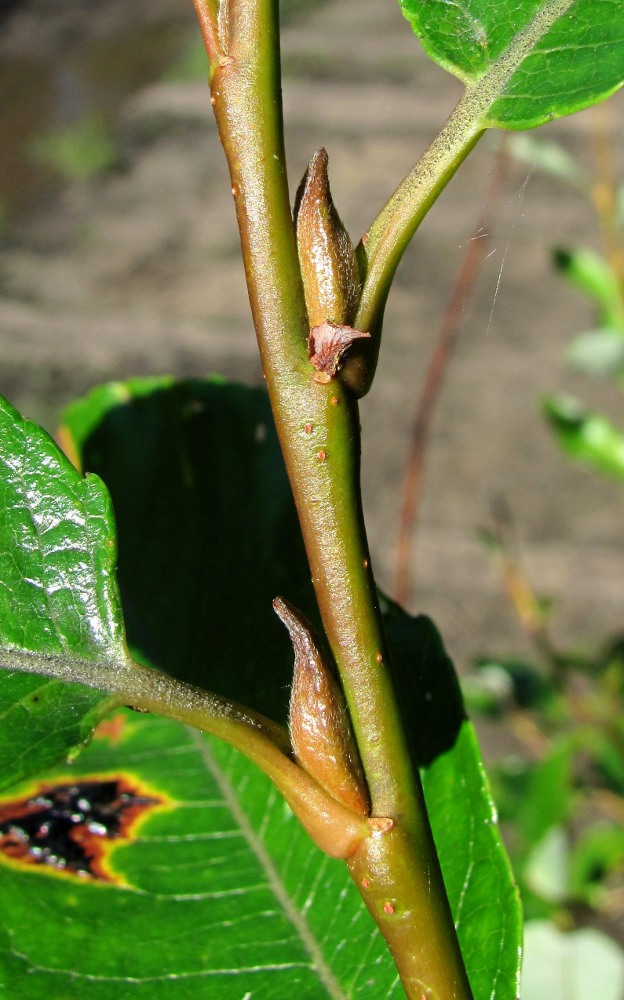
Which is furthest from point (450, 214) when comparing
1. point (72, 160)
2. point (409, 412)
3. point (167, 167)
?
point (72, 160)

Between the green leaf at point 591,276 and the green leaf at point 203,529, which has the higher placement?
the green leaf at point 591,276

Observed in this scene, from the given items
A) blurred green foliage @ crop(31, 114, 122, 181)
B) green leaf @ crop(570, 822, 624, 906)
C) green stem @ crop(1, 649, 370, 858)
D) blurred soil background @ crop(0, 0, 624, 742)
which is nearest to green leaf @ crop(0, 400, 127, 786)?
green stem @ crop(1, 649, 370, 858)

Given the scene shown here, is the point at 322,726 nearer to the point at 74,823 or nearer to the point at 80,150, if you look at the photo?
the point at 74,823

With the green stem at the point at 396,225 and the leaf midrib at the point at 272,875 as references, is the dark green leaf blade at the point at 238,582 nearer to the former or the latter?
the leaf midrib at the point at 272,875

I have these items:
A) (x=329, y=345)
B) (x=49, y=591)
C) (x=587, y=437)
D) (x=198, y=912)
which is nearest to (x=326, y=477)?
(x=329, y=345)

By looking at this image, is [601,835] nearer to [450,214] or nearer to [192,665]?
[192,665]

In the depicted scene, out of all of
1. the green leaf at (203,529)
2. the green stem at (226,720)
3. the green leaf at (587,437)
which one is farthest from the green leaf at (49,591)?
the green leaf at (587,437)
